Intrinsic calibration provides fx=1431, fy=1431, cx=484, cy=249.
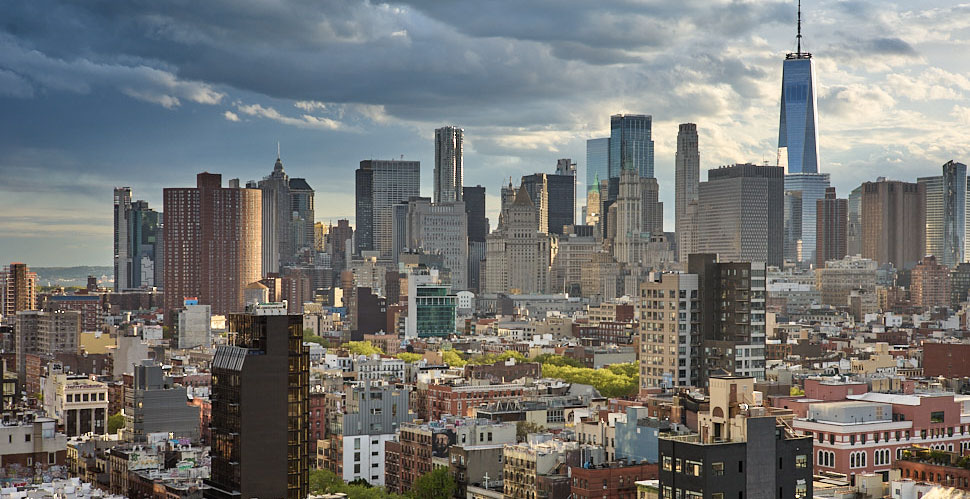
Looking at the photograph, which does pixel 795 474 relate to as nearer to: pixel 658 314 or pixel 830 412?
pixel 830 412

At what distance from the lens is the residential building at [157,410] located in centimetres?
11012

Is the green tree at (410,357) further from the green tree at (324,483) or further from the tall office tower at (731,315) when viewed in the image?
the green tree at (324,483)

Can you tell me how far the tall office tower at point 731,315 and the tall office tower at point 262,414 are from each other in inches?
1955

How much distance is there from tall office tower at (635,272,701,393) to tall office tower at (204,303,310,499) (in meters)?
49.1

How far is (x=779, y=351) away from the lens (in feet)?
580

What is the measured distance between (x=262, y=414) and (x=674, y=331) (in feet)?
177

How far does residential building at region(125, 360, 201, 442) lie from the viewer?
361 feet

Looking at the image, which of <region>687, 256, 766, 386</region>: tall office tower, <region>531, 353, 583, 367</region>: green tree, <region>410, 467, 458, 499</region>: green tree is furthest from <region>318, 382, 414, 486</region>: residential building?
<region>531, 353, 583, 367</region>: green tree

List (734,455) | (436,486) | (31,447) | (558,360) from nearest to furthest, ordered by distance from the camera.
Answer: (734,455) → (436,486) → (31,447) → (558,360)

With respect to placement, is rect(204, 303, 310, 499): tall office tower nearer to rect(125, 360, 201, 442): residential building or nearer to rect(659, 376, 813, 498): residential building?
rect(659, 376, 813, 498): residential building

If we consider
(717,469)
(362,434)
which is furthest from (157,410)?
(717,469)

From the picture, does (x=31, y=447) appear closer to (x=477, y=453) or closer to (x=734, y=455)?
(x=477, y=453)

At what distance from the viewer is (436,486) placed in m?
88.0

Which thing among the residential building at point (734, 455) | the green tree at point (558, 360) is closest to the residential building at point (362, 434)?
the residential building at point (734, 455)
